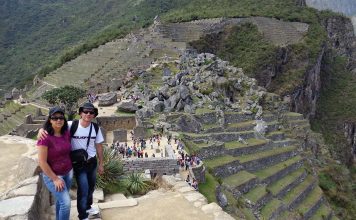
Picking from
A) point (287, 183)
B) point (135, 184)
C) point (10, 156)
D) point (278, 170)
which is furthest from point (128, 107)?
point (10, 156)

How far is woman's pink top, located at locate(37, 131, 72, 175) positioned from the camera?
6.82 meters

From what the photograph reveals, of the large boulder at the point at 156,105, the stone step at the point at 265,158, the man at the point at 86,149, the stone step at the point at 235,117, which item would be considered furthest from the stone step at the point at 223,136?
the man at the point at 86,149

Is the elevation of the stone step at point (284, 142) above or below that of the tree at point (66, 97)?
below

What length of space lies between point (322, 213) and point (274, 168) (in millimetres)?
3491

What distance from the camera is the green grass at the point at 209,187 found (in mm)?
18531

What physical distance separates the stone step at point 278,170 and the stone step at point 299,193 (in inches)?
40.1

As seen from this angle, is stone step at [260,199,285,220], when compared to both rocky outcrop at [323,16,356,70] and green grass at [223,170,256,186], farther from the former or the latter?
rocky outcrop at [323,16,356,70]

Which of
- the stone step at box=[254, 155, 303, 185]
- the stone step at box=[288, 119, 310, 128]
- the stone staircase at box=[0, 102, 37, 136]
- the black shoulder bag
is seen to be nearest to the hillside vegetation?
the stone step at box=[254, 155, 303, 185]

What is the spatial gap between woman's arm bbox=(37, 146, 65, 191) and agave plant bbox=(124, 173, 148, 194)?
3.51 metres

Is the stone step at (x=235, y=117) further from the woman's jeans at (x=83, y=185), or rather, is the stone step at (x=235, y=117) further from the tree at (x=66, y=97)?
the woman's jeans at (x=83, y=185)

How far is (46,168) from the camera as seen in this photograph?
6.81 m

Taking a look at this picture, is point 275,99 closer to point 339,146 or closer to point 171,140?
point 171,140

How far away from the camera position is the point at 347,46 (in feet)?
360

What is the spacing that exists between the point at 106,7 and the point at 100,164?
132123mm
